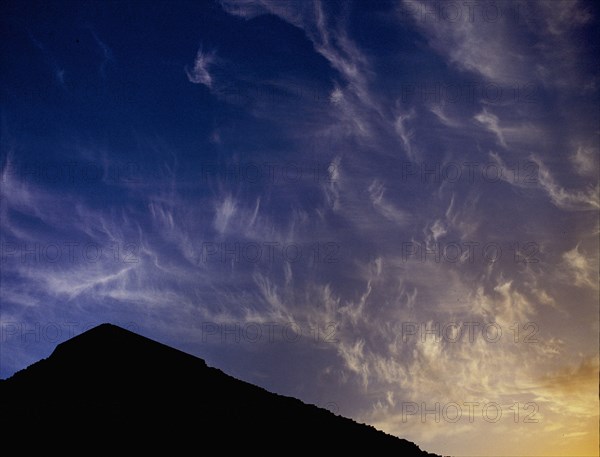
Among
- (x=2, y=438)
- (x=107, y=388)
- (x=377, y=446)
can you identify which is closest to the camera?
(x=2, y=438)

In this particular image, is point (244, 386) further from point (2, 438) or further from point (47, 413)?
point (2, 438)

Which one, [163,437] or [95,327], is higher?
[95,327]

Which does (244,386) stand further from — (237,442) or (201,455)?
(201,455)

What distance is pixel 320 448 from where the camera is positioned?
34.7ft

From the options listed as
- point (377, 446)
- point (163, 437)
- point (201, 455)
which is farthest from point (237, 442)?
point (377, 446)

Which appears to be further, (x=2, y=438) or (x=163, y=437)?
(x=163, y=437)

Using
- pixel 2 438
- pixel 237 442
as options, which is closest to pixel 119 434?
pixel 2 438

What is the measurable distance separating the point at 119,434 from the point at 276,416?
14.1 feet

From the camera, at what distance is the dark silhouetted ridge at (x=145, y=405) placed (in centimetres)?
765

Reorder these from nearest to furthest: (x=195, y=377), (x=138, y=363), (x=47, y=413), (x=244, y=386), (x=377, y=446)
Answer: (x=47, y=413) < (x=138, y=363) < (x=195, y=377) < (x=244, y=386) < (x=377, y=446)

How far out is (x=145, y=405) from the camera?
848 cm

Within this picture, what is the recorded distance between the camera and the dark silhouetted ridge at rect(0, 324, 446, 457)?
25.1 ft

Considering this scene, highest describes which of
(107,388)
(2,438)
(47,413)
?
(107,388)

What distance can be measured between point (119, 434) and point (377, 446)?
7808mm
